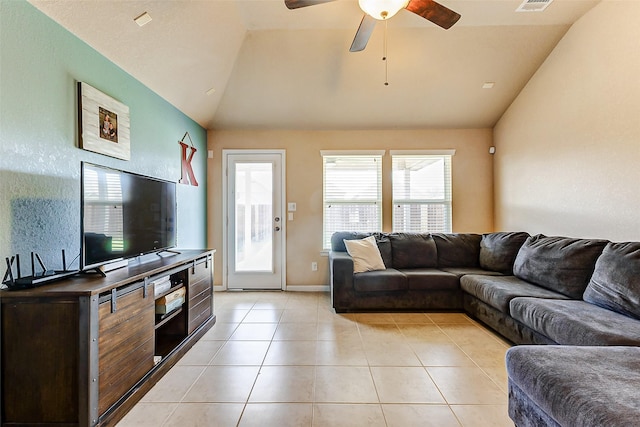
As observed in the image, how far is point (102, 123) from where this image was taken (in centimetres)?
220

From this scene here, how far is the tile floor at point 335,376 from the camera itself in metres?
1.61

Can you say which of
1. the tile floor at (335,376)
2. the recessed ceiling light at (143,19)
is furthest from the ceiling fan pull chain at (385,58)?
the tile floor at (335,376)

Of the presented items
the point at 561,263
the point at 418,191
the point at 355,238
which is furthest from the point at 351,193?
the point at 561,263

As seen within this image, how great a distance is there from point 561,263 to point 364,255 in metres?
1.87

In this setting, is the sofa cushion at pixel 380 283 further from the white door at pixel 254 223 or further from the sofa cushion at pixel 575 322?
the white door at pixel 254 223

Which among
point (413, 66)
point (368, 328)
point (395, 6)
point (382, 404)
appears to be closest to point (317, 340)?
point (368, 328)

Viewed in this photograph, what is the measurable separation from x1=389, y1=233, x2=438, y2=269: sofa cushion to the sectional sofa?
1cm

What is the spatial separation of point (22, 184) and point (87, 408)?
4.18ft

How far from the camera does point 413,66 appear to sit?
130 inches

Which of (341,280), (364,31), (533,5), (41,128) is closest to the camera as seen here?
(41,128)

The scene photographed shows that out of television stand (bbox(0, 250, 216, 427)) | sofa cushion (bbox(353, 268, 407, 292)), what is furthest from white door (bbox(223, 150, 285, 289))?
television stand (bbox(0, 250, 216, 427))

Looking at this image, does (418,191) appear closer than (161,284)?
No

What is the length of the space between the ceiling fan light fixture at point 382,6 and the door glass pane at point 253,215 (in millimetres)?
2637

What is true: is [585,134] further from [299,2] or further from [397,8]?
[299,2]
